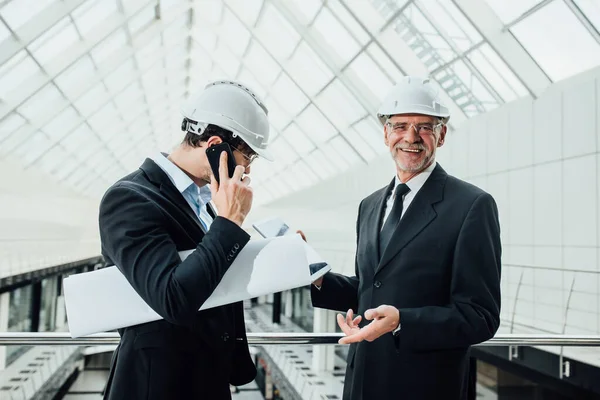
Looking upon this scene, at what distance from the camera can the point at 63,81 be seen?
60.3 ft

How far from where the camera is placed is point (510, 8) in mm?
10773

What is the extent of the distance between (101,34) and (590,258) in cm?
1358

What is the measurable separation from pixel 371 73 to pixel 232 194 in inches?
615

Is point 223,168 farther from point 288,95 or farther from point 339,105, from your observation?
point 288,95

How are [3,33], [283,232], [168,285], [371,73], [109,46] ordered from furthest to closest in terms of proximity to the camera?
[109,46]
[371,73]
[3,33]
[283,232]
[168,285]

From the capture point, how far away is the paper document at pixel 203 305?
1675mm

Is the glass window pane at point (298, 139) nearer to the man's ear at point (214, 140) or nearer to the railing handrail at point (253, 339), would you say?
the railing handrail at point (253, 339)

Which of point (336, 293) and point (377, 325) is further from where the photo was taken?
point (336, 293)

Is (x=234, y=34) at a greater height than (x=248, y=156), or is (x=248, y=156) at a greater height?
(x=234, y=34)

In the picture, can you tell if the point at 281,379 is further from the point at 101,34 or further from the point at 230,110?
the point at 230,110

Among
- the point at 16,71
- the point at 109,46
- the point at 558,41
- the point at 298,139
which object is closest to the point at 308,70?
the point at 109,46

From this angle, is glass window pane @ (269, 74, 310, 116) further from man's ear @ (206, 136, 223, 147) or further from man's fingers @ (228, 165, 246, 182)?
man's fingers @ (228, 165, 246, 182)

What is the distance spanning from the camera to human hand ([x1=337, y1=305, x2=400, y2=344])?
1800mm

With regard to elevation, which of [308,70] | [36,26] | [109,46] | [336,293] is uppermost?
[308,70]
